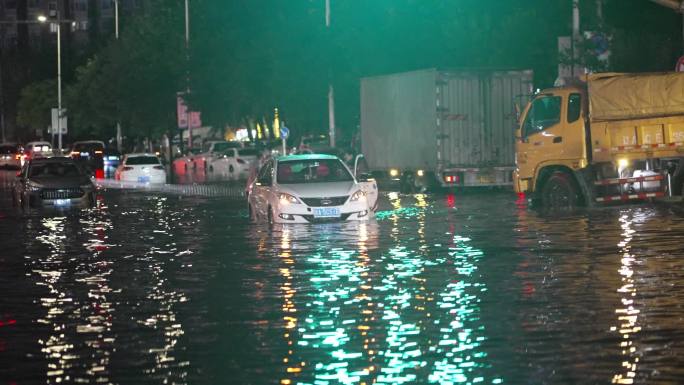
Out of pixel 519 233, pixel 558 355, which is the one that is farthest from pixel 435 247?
pixel 558 355

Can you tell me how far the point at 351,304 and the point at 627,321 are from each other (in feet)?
9.79

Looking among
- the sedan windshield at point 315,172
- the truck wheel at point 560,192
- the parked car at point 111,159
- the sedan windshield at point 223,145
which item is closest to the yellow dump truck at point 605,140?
the truck wheel at point 560,192

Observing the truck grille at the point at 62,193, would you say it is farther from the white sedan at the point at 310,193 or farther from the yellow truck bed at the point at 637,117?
the yellow truck bed at the point at 637,117

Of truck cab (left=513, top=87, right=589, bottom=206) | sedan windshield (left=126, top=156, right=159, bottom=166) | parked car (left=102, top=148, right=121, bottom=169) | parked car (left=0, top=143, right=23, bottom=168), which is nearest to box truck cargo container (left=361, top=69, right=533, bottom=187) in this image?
A: truck cab (left=513, top=87, right=589, bottom=206)

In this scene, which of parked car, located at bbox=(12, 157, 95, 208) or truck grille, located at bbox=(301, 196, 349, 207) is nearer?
truck grille, located at bbox=(301, 196, 349, 207)

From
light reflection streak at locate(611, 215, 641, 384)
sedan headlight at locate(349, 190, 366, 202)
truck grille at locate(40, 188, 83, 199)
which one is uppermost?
truck grille at locate(40, 188, 83, 199)

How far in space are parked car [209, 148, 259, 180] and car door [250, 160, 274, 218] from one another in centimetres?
3745

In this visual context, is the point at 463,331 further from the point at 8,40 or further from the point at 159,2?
the point at 8,40

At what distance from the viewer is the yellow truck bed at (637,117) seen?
2900cm

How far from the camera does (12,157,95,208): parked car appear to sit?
35.5m

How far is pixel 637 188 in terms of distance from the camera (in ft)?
95.1

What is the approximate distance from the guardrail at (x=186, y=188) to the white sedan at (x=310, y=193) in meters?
15.5

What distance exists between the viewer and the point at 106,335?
12672 mm

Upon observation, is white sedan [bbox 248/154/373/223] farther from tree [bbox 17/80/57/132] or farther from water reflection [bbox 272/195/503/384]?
tree [bbox 17/80/57/132]
